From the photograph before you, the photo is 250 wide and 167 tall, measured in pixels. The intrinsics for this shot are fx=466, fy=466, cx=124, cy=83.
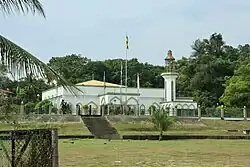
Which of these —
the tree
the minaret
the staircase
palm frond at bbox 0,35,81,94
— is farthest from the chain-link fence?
the minaret

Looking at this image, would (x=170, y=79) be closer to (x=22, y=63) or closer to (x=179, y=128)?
(x=179, y=128)

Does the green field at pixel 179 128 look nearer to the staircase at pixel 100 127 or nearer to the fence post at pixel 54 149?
the staircase at pixel 100 127

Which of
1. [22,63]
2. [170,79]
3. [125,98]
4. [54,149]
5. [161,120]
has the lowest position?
[54,149]

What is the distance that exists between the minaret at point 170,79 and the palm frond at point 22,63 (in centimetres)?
5337

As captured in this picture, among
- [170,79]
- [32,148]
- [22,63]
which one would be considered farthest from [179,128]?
[22,63]

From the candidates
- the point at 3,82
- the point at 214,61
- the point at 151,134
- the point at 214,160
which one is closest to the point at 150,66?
the point at 214,61

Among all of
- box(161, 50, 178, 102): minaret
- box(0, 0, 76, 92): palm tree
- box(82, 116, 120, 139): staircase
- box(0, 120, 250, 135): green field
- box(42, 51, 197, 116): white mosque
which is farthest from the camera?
box(161, 50, 178, 102): minaret

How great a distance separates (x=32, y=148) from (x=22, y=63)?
4.66ft

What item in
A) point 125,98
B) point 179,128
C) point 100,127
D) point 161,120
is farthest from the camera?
point 125,98

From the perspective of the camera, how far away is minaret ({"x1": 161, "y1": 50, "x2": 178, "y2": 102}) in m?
60.6

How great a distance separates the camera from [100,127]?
40.1m

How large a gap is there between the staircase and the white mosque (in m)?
12.7

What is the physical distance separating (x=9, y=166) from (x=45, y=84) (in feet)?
5.22

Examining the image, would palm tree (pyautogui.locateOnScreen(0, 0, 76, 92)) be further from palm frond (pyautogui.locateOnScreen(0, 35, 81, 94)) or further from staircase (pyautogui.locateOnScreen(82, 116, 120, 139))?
staircase (pyautogui.locateOnScreen(82, 116, 120, 139))
